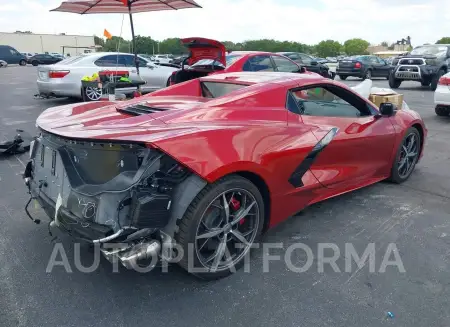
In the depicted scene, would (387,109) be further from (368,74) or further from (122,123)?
(368,74)

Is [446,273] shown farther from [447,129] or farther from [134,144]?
[447,129]

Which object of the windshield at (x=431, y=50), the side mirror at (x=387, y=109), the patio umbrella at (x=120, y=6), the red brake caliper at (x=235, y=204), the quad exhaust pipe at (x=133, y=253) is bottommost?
the quad exhaust pipe at (x=133, y=253)

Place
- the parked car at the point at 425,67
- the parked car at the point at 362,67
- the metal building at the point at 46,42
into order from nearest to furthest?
the parked car at the point at 425,67 < the parked car at the point at 362,67 < the metal building at the point at 46,42

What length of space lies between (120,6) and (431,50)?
12934mm

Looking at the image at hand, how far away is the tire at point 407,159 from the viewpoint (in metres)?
4.34

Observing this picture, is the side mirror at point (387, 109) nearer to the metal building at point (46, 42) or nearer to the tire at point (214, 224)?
the tire at point (214, 224)

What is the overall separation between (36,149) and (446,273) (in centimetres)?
324

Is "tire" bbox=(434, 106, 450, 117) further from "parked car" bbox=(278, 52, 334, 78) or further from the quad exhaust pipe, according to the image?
the quad exhaust pipe

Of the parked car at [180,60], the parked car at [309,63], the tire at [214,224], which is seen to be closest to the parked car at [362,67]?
the parked car at [309,63]

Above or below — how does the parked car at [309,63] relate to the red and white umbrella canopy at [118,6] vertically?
below

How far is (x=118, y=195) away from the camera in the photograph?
2379 millimetres

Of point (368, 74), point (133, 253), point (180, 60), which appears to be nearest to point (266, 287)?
point (133, 253)

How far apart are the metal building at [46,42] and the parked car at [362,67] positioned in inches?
2609

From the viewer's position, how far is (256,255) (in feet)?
9.89
